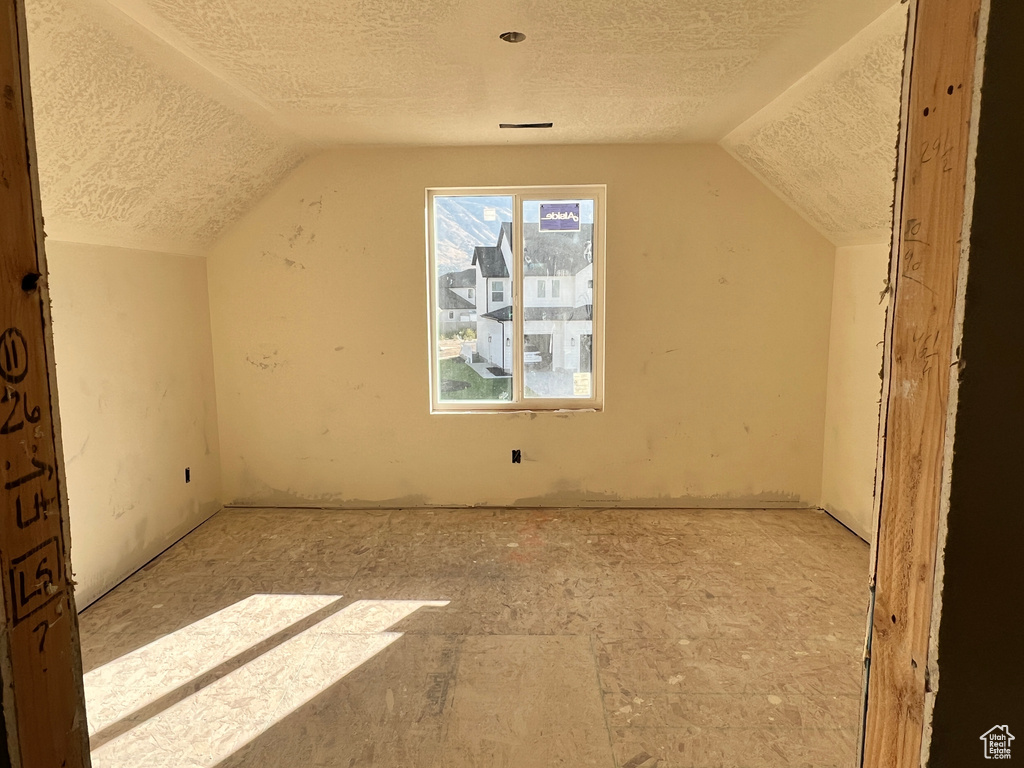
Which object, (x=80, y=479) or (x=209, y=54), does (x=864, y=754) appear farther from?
(x=80, y=479)

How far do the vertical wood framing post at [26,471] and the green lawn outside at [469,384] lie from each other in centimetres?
342

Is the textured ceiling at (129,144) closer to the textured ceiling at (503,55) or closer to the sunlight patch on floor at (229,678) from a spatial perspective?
the textured ceiling at (503,55)

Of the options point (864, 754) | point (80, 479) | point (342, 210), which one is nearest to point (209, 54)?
point (342, 210)

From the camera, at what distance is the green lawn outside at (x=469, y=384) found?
424cm

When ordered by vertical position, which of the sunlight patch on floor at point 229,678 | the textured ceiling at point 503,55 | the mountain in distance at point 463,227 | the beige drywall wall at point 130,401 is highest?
the textured ceiling at point 503,55

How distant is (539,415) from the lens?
4.15 meters

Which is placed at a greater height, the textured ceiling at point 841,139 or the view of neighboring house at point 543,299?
the textured ceiling at point 841,139

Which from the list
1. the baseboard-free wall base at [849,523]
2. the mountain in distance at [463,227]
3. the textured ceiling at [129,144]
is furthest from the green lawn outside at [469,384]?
the baseboard-free wall base at [849,523]

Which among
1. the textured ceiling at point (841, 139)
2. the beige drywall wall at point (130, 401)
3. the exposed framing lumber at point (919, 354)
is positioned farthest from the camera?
the beige drywall wall at point (130, 401)

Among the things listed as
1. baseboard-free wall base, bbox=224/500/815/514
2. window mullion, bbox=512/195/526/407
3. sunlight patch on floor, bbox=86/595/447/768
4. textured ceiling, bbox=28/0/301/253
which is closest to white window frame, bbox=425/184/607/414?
window mullion, bbox=512/195/526/407

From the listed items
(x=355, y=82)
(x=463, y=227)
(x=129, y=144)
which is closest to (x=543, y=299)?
(x=463, y=227)

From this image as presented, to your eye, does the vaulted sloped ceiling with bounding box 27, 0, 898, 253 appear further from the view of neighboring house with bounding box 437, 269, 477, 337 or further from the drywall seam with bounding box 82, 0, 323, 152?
the view of neighboring house with bounding box 437, 269, 477, 337

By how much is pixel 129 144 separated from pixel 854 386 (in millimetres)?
3994

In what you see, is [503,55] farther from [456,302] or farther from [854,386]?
[854,386]
